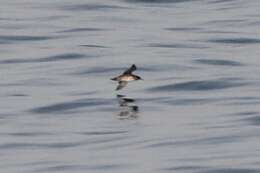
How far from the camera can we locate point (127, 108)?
37.9 metres

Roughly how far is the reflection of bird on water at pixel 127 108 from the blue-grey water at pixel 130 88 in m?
0.07

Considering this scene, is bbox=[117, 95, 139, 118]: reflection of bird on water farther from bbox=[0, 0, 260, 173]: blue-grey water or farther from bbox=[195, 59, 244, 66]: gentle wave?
bbox=[195, 59, 244, 66]: gentle wave

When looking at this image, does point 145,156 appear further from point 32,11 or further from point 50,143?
point 32,11

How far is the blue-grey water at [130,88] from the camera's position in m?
30.7

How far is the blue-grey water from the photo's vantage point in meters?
30.7

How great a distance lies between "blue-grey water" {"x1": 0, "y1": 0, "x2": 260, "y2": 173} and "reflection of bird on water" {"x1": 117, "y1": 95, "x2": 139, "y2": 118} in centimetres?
7

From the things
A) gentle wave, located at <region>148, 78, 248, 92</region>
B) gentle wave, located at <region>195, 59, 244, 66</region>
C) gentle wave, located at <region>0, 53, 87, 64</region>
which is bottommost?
gentle wave, located at <region>0, 53, 87, 64</region>

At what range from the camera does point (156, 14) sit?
61375 mm

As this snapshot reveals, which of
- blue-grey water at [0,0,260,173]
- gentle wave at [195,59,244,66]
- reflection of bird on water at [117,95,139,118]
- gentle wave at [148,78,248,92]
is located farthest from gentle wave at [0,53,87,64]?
reflection of bird on water at [117,95,139,118]

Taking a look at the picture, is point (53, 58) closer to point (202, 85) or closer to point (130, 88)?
point (130, 88)

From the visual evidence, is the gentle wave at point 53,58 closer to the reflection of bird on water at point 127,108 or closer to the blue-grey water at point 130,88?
the blue-grey water at point 130,88

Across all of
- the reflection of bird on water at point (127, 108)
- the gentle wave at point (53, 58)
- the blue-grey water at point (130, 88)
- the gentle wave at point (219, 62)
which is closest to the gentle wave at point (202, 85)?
the blue-grey water at point (130, 88)

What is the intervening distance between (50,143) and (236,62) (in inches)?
544

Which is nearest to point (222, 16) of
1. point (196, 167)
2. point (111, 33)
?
point (111, 33)
